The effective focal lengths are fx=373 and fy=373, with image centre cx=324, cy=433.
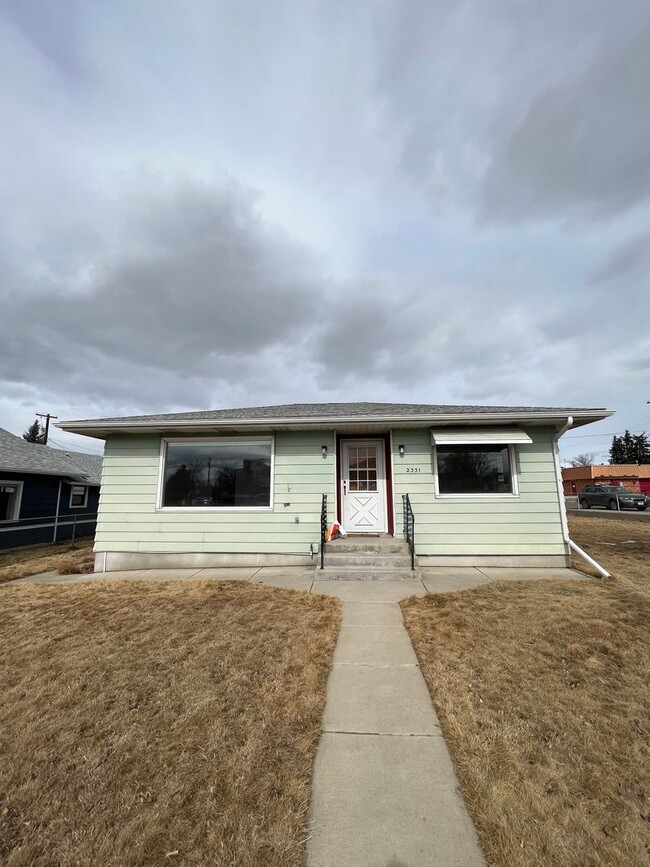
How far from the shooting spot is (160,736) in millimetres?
2309

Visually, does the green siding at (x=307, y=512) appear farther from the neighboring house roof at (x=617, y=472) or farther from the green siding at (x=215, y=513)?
the neighboring house roof at (x=617, y=472)

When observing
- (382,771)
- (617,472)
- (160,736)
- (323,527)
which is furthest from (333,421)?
(617,472)

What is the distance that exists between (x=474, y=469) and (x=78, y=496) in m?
15.9

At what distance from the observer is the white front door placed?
7961 mm

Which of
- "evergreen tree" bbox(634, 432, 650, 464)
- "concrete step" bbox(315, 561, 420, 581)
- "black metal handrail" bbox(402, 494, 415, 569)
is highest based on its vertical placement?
"evergreen tree" bbox(634, 432, 650, 464)

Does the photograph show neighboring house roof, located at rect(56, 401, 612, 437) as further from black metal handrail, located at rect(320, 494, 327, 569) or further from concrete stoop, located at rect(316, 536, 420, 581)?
concrete stoop, located at rect(316, 536, 420, 581)

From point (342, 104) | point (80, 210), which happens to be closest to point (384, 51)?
point (342, 104)

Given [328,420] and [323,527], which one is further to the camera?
[328,420]

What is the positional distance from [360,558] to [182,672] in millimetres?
4043

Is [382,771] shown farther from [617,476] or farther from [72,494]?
[617,476]

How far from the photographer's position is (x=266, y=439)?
7.91 m

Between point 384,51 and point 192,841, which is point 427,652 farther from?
point 384,51

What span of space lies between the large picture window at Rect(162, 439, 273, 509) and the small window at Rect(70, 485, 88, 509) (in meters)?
10.3

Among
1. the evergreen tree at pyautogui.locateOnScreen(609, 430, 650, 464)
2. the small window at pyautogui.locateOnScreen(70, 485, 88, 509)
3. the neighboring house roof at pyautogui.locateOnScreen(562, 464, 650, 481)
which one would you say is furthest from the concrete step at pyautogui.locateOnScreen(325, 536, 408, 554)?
the evergreen tree at pyautogui.locateOnScreen(609, 430, 650, 464)
